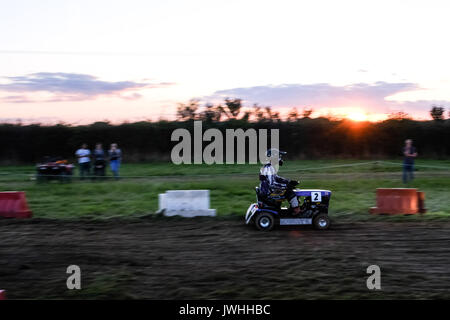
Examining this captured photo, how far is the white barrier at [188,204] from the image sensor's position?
12047 mm

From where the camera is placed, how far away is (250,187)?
54.9 ft

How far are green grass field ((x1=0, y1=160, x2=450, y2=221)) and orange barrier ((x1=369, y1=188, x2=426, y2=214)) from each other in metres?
0.38

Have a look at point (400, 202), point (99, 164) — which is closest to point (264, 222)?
point (400, 202)

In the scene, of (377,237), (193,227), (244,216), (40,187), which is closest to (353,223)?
(377,237)

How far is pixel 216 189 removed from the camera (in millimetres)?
16625

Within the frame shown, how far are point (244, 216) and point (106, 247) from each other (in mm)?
3957

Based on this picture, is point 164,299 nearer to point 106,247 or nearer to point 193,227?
point 106,247

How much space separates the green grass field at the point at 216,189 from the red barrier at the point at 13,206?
493 millimetres

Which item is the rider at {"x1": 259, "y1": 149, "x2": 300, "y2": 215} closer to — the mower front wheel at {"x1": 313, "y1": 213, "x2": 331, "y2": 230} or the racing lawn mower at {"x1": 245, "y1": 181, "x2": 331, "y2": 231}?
the racing lawn mower at {"x1": 245, "y1": 181, "x2": 331, "y2": 231}

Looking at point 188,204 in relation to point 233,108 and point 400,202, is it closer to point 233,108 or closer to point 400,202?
point 400,202

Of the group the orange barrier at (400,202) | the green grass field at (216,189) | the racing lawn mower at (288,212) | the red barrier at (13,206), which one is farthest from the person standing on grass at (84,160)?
the orange barrier at (400,202)

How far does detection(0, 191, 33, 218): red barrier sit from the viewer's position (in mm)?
12273

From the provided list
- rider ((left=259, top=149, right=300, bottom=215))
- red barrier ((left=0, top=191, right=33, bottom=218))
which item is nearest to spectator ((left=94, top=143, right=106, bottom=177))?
red barrier ((left=0, top=191, right=33, bottom=218))

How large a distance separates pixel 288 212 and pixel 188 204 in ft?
9.00
